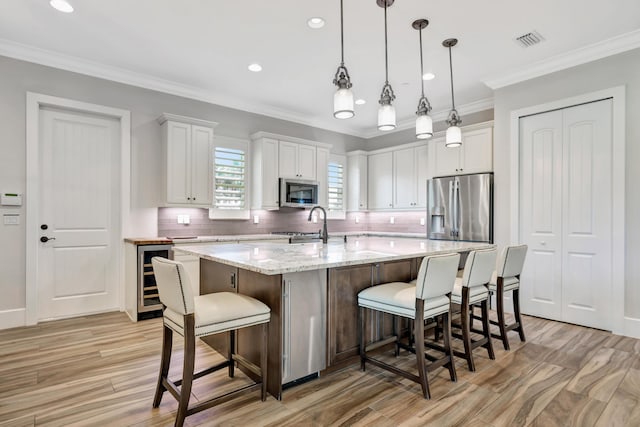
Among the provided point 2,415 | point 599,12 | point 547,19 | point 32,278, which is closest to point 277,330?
point 2,415

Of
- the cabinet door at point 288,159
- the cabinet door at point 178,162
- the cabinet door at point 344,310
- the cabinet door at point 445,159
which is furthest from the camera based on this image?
the cabinet door at point 288,159

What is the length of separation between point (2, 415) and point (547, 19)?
492cm

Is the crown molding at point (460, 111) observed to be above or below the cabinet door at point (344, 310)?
above

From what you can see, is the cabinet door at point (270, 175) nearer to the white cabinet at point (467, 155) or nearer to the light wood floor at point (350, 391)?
the white cabinet at point (467, 155)

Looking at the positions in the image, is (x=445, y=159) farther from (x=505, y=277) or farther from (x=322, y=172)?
(x=505, y=277)

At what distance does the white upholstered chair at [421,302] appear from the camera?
217cm

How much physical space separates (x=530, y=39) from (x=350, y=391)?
142 inches

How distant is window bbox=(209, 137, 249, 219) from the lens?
4.94 m

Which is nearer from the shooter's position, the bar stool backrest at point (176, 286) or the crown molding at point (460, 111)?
the bar stool backrest at point (176, 286)

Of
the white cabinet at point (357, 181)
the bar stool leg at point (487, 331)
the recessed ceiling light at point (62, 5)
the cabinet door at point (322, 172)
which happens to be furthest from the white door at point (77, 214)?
the bar stool leg at point (487, 331)

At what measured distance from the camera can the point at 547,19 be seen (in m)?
3.05

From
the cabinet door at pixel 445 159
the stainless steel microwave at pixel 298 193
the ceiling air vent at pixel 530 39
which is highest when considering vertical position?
the ceiling air vent at pixel 530 39

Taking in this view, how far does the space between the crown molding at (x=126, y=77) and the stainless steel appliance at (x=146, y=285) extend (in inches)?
81.3

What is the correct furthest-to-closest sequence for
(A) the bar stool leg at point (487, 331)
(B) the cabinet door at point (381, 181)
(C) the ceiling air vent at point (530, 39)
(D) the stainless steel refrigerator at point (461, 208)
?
(B) the cabinet door at point (381, 181) < (D) the stainless steel refrigerator at point (461, 208) < (C) the ceiling air vent at point (530, 39) < (A) the bar stool leg at point (487, 331)
